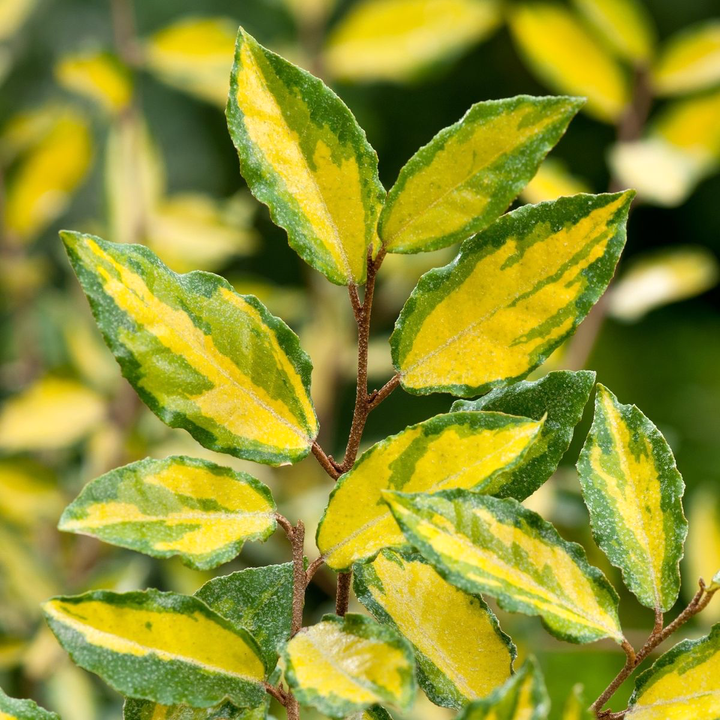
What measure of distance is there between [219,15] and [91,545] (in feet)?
2.83

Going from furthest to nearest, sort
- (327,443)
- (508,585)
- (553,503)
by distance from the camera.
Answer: (327,443) < (553,503) < (508,585)

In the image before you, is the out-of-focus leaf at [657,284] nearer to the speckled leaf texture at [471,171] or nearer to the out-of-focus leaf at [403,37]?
the out-of-focus leaf at [403,37]

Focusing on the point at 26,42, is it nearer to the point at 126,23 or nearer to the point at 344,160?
the point at 126,23

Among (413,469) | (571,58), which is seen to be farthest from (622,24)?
(413,469)

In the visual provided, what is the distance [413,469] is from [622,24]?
2.29ft

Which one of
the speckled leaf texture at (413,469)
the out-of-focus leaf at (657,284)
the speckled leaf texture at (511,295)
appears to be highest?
the speckled leaf texture at (511,295)

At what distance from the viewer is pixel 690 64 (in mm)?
812

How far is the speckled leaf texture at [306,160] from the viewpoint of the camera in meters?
0.26

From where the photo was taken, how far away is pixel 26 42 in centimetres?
134

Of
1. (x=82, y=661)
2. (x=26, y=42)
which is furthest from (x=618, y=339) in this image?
(x=82, y=661)

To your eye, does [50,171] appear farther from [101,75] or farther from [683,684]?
[683,684]

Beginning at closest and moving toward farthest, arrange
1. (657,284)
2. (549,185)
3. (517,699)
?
(517,699) → (549,185) → (657,284)

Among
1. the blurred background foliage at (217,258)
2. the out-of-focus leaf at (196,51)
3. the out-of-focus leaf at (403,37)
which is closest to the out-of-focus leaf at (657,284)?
the blurred background foliage at (217,258)

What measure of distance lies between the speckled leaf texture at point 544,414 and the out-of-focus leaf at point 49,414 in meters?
0.64
